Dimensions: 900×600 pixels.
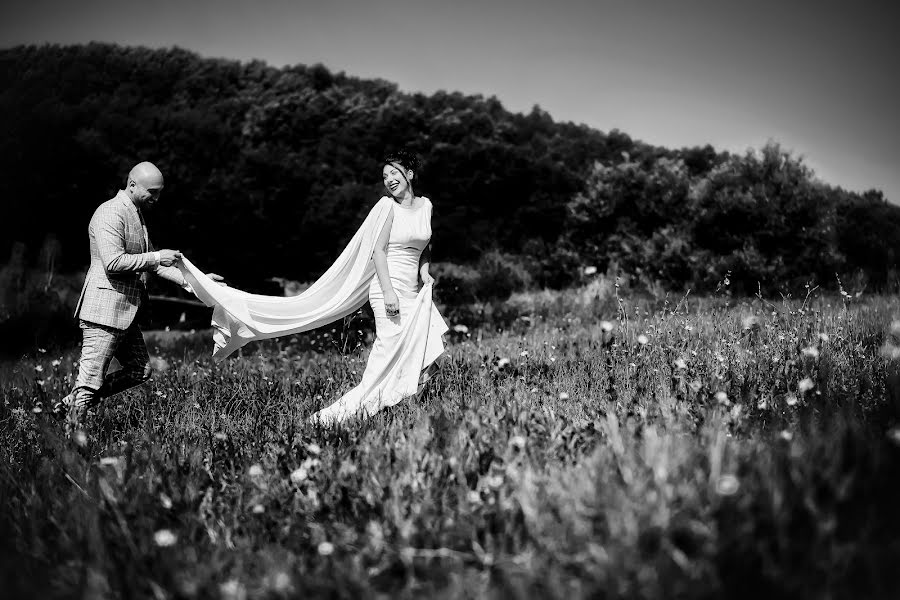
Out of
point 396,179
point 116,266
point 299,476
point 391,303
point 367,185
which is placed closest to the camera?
point 299,476

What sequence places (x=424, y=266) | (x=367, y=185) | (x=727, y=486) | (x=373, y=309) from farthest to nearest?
(x=367, y=185)
(x=424, y=266)
(x=373, y=309)
(x=727, y=486)

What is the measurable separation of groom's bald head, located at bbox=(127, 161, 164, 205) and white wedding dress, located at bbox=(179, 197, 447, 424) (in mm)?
618

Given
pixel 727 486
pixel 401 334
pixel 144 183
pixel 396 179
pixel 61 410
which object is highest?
pixel 396 179

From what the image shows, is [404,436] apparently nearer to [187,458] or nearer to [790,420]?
[187,458]

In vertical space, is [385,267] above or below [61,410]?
above

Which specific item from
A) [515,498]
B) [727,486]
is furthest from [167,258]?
[727,486]

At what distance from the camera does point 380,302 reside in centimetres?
512

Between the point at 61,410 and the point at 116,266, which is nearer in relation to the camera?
the point at 116,266

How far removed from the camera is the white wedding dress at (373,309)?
486cm

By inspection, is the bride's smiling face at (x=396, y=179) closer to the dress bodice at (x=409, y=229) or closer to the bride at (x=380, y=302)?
the bride at (x=380, y=302)

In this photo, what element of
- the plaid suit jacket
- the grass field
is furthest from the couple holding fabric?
the grass field

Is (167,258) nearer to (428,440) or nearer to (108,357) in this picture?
(108,357)

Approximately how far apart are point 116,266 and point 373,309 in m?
2.04

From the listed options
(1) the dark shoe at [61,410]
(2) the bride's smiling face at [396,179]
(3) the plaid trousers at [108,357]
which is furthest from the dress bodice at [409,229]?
(1) the dark shoe at [61,410]
